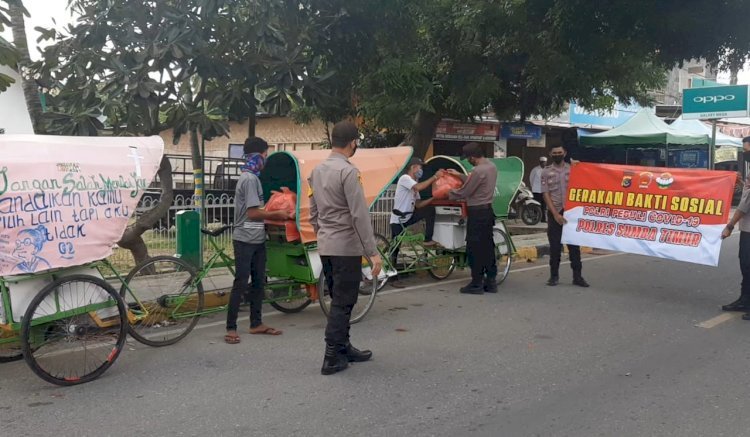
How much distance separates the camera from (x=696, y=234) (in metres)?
8.10

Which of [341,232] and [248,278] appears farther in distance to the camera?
[248,278]

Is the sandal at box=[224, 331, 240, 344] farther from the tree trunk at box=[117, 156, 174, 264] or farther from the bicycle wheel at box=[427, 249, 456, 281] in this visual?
the bicycle wheel at box=[427, 249, 456, 281]

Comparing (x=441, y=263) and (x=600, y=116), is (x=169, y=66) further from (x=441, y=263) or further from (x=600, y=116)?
(x=600, y=116)

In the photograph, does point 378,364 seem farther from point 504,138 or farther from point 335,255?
point 504,138

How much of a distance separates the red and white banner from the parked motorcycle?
9.09 metres

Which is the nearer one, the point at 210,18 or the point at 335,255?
the point at 335,255

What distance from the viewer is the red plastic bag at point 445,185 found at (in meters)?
8.97

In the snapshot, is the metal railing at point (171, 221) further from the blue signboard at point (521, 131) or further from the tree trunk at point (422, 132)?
the blue signboard at point (521, 131)

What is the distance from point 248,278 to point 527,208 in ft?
42.9

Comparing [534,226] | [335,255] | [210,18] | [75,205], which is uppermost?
[210,18]

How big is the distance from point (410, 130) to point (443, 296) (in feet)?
18.7

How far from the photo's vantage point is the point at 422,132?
13.3m

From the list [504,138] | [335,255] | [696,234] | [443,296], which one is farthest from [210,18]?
[504,138]

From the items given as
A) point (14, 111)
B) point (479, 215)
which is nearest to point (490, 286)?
point (479, 215)
